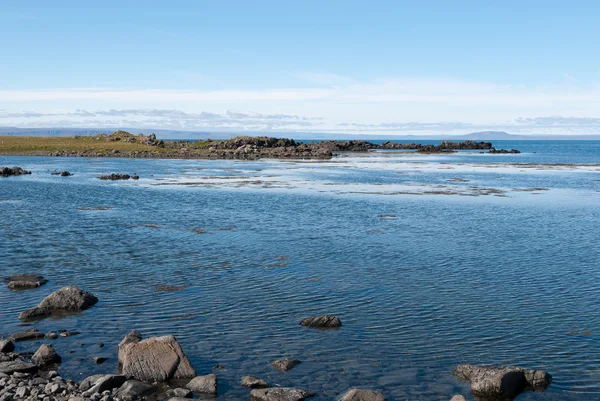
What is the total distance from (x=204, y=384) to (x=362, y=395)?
4237 mm

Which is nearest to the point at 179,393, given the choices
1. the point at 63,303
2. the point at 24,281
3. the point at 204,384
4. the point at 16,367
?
the point at 204,384

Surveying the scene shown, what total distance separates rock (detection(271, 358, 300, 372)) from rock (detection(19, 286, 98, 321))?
9135 millimetres

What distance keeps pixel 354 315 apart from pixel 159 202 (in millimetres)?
38778

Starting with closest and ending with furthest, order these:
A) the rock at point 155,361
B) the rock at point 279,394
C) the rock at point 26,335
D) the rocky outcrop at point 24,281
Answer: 1. the rock at point 279,394
2. the rock at point 155,361
3. the rock at point 26,335
4. the rocky outcrop at point 24,281

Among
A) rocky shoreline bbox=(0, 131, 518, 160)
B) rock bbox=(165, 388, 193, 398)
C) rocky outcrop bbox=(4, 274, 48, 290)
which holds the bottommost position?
rock bbox=(165, 388, 193, 398)

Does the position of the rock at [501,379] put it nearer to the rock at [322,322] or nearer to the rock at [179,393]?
the rock at [322,322]

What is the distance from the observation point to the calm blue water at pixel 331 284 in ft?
60.0

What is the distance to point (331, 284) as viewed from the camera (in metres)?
27.0

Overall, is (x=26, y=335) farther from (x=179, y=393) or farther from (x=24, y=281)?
(x=24, y=281)

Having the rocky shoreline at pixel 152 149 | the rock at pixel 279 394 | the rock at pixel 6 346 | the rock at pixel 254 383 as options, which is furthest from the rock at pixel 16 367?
the rocky shoreline at pixel 152 149

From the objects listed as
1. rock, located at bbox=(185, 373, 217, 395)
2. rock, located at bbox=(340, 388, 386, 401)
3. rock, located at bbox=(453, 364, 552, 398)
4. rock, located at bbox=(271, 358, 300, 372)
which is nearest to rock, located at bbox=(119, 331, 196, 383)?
rock, located at bbox=(185, 373, 217, 395)

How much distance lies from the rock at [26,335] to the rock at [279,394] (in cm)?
847

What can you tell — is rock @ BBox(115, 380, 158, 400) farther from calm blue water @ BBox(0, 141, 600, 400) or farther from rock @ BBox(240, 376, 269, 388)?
rock @ BBox(240, 376, 269, 388)

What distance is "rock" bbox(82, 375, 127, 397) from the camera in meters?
15.3
